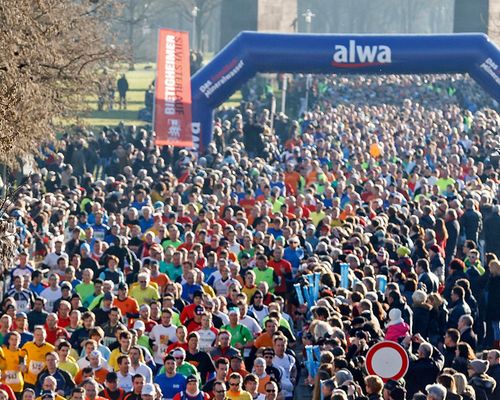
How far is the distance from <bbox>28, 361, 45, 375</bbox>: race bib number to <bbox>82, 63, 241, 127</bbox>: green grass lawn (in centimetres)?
2488

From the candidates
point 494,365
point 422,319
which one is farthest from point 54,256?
point 494,365

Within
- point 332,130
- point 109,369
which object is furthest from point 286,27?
point 109,369

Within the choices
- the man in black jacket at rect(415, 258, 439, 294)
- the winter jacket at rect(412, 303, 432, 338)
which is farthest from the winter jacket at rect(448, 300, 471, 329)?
the man in black jacket at rect(415, 258, 439, 294)

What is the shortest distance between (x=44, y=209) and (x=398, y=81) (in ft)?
139

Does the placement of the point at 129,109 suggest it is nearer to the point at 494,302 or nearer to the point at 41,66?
the point at 41,66

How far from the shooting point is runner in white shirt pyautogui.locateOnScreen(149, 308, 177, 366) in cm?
1750

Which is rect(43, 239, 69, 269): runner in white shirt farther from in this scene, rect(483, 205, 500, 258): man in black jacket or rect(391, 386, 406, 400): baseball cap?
rect(391, 386, 406, 400): baseball cap

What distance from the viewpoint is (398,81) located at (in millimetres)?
66750

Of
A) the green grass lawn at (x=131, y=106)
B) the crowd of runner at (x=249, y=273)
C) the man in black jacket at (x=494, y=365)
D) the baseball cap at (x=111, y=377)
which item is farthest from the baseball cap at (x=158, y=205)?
the green grass lawn at (x=131, y=106)

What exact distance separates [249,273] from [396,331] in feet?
10.9

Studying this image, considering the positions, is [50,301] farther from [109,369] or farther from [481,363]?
[481,363]

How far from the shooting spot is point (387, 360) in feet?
47.8

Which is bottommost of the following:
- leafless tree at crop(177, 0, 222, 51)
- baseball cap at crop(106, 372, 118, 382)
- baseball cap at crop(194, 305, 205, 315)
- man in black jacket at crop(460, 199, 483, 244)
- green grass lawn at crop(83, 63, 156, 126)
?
baseball cap at crop(106, 372, 118, 382)

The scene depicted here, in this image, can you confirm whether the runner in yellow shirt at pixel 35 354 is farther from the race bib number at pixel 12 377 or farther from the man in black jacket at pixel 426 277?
the man in black jacket at pixel 426 277
